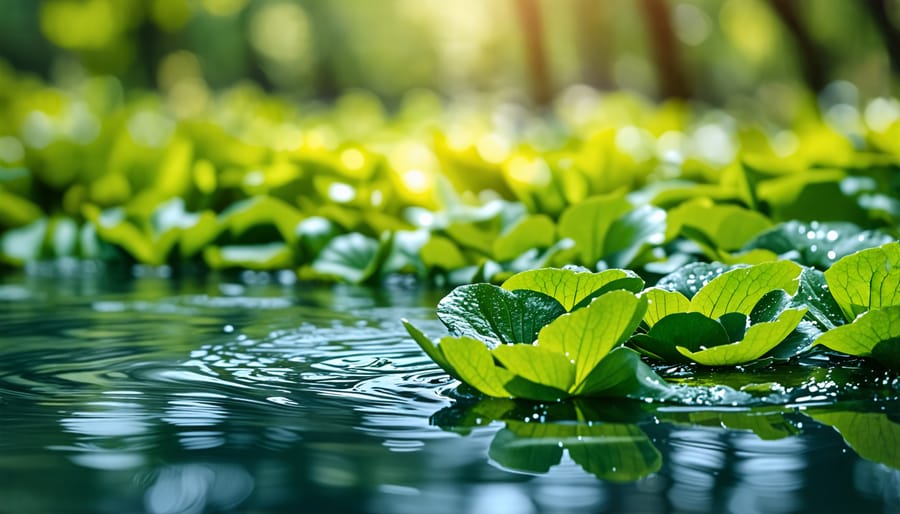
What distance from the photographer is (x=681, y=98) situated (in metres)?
9.59

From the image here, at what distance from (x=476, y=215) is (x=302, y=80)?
101 feet

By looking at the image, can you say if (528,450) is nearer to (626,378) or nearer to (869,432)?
(626,378)

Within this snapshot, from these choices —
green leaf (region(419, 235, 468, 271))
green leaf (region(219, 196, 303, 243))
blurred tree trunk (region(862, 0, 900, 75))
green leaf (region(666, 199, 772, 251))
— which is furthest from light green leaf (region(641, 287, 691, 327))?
blurred tree trunk (region(862, 0, 900, 75))

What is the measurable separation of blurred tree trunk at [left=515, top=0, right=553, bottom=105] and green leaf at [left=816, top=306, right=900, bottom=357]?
11741 mm

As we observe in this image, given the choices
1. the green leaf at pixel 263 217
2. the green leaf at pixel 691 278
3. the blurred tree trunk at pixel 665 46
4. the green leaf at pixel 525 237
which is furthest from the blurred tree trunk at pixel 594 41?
the green leaf at pixel 691 278

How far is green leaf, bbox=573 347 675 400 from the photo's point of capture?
1.40 meters

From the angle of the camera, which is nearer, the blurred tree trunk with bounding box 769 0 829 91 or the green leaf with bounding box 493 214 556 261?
the green leaf with bounding box 493 214 556 261

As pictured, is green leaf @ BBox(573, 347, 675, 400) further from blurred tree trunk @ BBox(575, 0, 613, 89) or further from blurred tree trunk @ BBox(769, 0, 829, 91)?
blurred tree trunk @ BBox(575, 0, 613, 89)

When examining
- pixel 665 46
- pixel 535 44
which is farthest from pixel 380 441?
pixel 535 44

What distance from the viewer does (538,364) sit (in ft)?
4.48

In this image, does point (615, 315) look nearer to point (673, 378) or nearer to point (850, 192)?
point (673, 378)

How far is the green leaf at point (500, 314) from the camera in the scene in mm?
1534

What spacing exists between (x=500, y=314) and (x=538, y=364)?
0.19 m

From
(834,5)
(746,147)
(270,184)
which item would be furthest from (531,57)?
(270,184)
